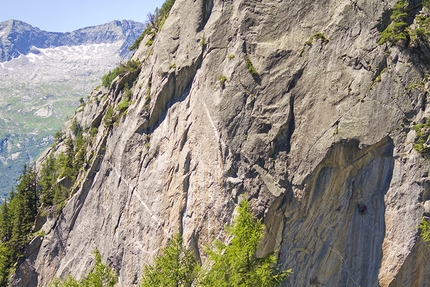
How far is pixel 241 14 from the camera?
120 feet

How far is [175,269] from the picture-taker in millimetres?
32688

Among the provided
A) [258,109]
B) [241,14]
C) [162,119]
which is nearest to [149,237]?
[162,119]

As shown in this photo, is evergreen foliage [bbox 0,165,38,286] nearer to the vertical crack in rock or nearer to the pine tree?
the pine tree

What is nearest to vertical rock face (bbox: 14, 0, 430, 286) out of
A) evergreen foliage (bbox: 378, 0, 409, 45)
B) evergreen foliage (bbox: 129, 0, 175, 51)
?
evergreen foliage (bbox: 378, 0, 409, 45)

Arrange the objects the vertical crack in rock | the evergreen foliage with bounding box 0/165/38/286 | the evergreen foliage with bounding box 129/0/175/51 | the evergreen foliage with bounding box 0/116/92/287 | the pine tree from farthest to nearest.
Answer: the pine tree
the evergreen foliage with bounding box 0/116/92/287
the evergreen foliage with bounding box 0/165/38/286
the evergreen foliage with bounding box 129/0/175/51
the vertical crack in rock

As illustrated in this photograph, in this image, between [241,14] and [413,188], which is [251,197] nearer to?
[413,188]

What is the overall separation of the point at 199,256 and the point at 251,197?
7857 millimetres

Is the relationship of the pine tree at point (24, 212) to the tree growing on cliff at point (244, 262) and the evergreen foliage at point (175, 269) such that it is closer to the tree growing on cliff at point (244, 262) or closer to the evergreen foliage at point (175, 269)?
the evergreen foliage at point (175, 269)

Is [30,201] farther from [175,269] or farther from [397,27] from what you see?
[397,27]

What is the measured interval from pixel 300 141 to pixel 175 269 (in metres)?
15.1

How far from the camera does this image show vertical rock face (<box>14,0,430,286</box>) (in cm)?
3102

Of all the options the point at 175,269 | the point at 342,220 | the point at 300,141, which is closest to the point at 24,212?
the point at 175,269

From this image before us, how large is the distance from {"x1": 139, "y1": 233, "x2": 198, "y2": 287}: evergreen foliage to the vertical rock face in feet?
5.40

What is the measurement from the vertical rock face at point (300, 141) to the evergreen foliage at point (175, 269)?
1.65 m
